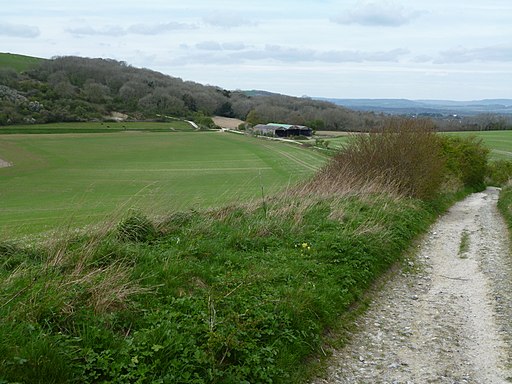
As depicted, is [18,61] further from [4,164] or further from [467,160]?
[467,160]

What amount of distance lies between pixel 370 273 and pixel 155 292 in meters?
5.00

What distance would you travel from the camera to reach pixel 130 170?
5438 cm

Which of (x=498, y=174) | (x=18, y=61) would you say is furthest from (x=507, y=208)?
(x=18, y=61)

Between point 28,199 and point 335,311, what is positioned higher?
point 335,311

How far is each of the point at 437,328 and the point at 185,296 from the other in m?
4.09

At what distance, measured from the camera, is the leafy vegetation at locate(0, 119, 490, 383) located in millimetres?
5359

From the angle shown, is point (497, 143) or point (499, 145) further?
point (497, 143)

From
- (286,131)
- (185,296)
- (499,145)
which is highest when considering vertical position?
Answer: (185,296)

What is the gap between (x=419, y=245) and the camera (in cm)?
1516

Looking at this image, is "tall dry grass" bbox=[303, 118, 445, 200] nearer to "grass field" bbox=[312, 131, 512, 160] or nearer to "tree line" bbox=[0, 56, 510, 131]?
"grass field" bbox=[312, 131, 512, 160]

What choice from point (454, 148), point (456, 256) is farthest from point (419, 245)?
point (454, 148)

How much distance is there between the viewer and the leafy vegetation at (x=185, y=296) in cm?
536

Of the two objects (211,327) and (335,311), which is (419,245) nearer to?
(335,311)

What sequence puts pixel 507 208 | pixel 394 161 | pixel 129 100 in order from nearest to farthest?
pixel 394 161 → pixel 507 208 → pixel 129 100
